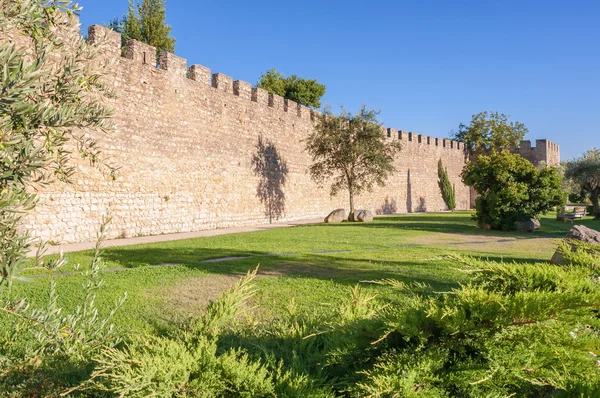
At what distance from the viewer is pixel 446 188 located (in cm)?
3575

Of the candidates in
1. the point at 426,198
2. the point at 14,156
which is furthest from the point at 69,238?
the point at 426,198

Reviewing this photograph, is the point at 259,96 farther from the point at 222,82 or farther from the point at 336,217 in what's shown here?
the point at 336,217

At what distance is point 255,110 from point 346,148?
487cm

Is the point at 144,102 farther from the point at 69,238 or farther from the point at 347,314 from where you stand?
the point at 347,314

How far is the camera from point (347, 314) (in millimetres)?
2160

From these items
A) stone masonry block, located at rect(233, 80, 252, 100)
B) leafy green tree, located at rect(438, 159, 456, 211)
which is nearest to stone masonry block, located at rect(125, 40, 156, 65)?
stone masonry block, located at rect(233, 80, 252, 100)

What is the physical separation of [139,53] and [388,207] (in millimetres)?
19894

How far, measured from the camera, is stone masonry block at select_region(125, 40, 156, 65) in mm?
13633

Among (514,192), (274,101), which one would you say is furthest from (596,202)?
(274,101)

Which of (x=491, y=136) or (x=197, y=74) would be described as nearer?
(x=197, y=74)

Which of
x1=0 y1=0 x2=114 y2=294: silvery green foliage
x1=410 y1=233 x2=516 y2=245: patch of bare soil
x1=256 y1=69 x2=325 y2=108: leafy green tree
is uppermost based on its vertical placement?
x1=256 y1=69 x2=325 y2=108: leafy green tree

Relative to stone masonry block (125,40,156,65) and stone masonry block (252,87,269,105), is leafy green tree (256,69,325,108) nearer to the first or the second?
stone masonry block (252,87,269,105)

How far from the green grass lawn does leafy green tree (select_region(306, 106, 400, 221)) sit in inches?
321

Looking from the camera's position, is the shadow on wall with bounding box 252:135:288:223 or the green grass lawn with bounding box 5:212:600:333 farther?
the shadow on wall with bounding box 252:135:288:223
